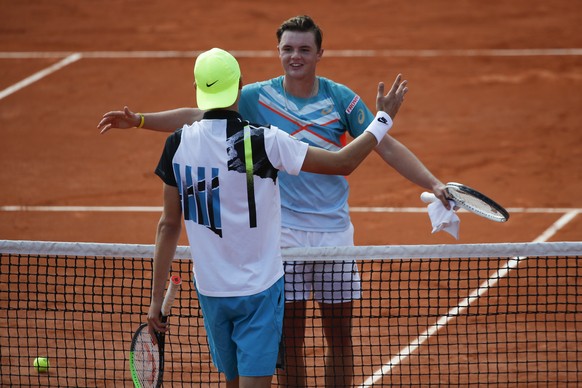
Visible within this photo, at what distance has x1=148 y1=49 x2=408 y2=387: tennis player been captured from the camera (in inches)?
168

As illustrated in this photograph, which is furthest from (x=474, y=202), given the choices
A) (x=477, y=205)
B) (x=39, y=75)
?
(x=39, y=75)

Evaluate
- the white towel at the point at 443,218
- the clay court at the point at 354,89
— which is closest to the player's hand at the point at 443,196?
the white towel at the point at 443,218

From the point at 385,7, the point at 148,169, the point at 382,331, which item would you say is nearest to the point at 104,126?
the point at 382,331

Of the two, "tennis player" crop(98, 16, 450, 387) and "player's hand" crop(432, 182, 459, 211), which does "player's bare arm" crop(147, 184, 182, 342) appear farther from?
"player's hand" crop(432, 182, 459, 211)

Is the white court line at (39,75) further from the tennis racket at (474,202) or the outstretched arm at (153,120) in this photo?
the tennis racket at (474,202)

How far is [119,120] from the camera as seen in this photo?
16.3 ft

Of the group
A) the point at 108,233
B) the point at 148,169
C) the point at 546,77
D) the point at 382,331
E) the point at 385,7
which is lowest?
the point at 382,331

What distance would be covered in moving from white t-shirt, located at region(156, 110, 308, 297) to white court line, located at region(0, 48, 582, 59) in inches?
441

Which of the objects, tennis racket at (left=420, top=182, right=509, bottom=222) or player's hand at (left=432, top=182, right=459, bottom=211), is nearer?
tennis racket at (left=420, top=182, right=509, bottom=222)

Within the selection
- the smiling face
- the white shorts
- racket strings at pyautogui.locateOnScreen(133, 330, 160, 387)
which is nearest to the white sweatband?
the smiling face

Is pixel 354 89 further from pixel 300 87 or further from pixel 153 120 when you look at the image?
pixel 153 120

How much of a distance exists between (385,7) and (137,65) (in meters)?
4.89

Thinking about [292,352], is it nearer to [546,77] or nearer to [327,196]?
[327,196]

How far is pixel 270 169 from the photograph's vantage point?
433cm
